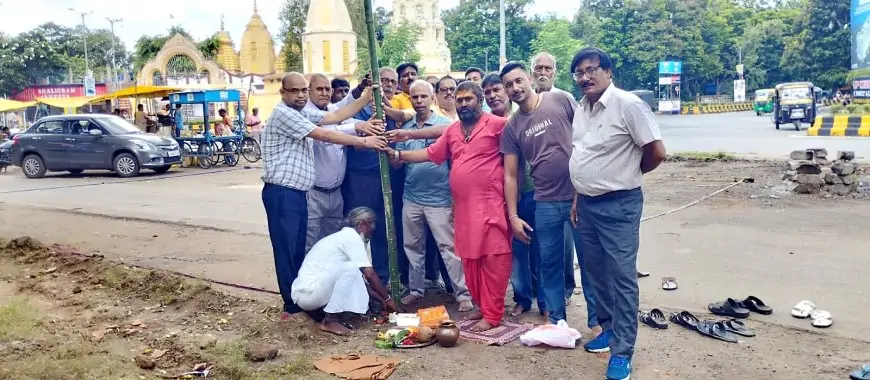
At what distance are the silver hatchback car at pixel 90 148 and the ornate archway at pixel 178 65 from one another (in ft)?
90.0

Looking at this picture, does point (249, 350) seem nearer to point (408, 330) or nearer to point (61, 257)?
point (408, 330)

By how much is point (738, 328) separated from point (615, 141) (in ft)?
5.83

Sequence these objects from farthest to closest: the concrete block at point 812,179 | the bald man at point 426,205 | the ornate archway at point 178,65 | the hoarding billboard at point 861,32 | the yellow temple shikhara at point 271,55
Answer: the ornate archway at point 178,65, the yellow temple shikhara at point 271,55, the hoarding billboard at point 861,32, the concrete block at point 812,179, the bald man at point 426,205

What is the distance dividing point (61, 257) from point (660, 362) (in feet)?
20.9

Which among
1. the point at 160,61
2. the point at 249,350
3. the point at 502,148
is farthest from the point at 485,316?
the point at 160,61

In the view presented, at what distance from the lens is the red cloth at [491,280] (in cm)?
505

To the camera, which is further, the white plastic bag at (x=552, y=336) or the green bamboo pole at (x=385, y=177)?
the green bamboo pole at (x=385, y=177)

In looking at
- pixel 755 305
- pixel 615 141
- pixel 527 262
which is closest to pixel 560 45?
pixel 755 305

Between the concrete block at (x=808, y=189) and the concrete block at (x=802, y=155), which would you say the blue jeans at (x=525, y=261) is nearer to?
the concrete block at (x=808, y=189)

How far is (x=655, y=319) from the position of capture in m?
5.14

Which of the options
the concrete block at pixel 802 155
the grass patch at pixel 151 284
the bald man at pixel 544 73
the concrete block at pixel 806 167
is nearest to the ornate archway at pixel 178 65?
the concrete block at pixel 802 155

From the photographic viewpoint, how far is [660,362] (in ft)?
14.6

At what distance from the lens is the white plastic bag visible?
4680mm

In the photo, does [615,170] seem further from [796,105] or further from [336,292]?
[796,105]
